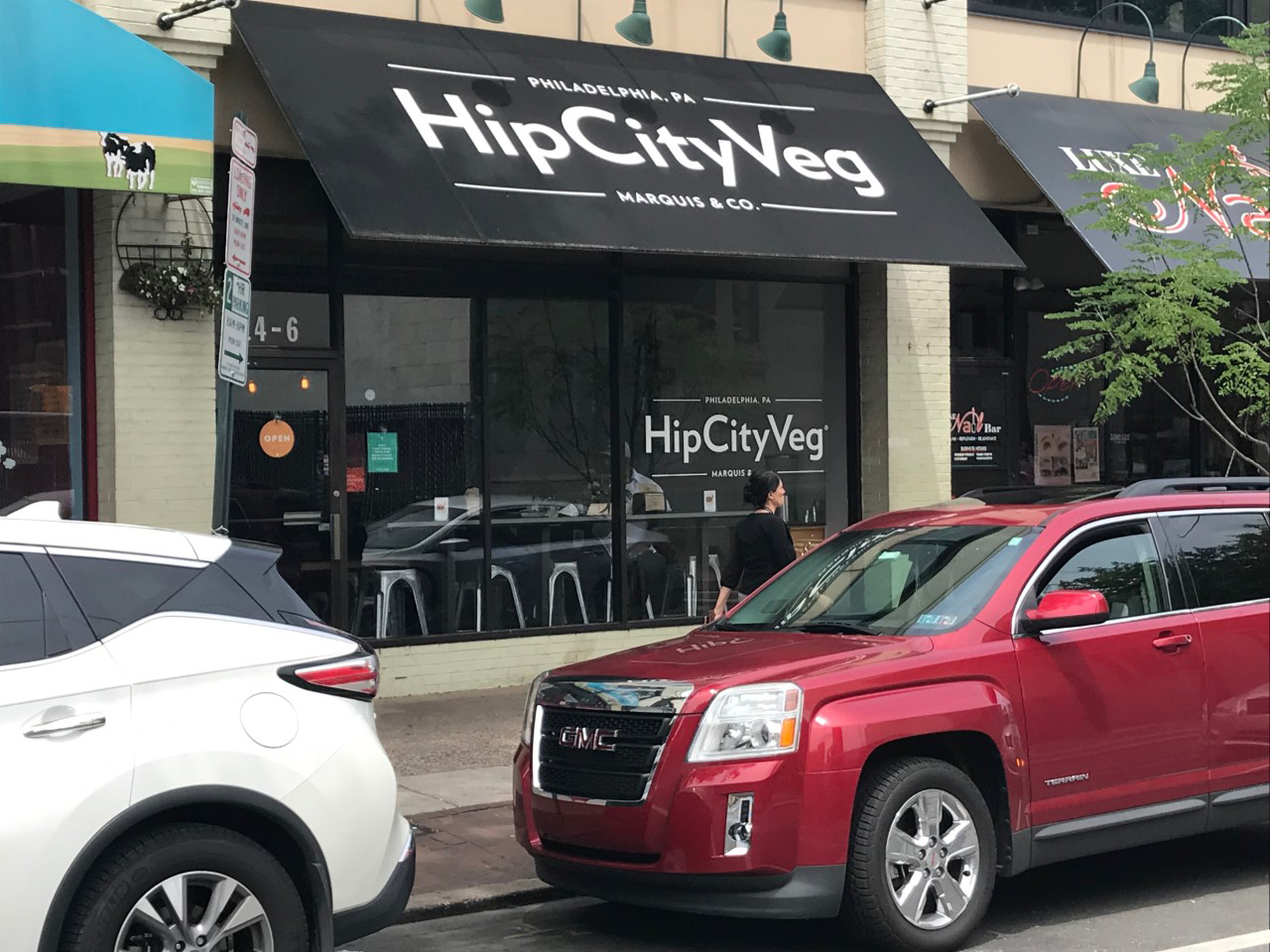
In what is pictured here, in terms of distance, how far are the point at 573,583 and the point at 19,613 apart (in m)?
8.37

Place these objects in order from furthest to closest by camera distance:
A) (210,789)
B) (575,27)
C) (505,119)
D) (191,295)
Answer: (575,27) < (505,119) < (191,295) < (210,789)

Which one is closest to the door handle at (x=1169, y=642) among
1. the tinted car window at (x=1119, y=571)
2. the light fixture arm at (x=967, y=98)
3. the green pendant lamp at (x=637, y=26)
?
the tinted car window at (x=1119, y=571)

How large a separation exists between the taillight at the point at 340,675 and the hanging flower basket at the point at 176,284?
605 centimetres

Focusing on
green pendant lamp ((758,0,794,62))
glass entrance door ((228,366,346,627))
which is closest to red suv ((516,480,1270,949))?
glass entrance door ((228,366,346,627))

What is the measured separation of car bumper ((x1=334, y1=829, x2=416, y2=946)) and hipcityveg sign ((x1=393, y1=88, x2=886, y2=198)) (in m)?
6.83

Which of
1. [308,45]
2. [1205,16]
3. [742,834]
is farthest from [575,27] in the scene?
[742,834]

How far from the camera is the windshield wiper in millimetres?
6771

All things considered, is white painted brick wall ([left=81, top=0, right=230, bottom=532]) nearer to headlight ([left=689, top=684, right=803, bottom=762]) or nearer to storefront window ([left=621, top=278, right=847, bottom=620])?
storefront window ([left=621, top=278, right=847, bottom=620])

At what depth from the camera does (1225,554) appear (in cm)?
750

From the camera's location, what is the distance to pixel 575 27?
12.9 metres

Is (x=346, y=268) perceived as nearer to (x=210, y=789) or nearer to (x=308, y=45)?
(x=308, y=45)

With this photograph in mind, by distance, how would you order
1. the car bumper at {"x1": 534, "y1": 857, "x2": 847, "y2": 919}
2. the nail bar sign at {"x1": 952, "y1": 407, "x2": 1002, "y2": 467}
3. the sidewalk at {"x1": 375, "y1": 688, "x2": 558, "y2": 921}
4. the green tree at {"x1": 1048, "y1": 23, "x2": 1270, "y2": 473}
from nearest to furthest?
1. the car bumper at {"x1": 534, "y1": 857, "x2": 847, "y2": 919}
2. the sidewalk at {"x1": 375, "y1": 688, "x2": 558, "y2": 921}
3. the green tree at {"x1": 1048, "y1": 23, "x2": 1270, "y2": 473}
4. the nail bar sign at {"x1": 952, "y1": 407, "x2": 1002, "y2": 467}

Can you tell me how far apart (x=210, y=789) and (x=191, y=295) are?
257 inches

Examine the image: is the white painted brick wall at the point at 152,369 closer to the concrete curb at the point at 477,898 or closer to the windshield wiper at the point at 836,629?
the concrete curb at the point at 477,898
